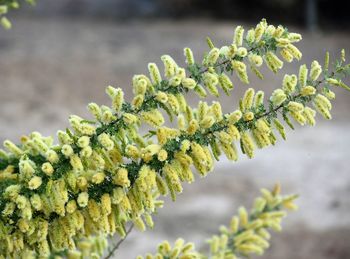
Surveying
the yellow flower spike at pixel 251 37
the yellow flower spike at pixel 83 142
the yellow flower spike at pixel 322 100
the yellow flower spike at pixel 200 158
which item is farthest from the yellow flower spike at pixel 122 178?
the yellow flower spike at pixel 322 100

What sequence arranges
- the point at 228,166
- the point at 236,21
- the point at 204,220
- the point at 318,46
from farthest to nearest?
the point at 236,21 < the point at 318,46 < the point at 228,166 < the point at 204,220

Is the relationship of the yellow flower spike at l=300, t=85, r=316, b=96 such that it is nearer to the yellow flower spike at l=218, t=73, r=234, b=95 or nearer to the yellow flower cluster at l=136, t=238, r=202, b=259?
the yellow flower spike at l=218, t=73, r=234, b=95

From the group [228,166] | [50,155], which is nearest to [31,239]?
[50,155]

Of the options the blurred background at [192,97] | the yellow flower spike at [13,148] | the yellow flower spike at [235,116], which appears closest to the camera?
the yellow flower spike at [235,116]

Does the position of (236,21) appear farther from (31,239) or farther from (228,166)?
(31,239)

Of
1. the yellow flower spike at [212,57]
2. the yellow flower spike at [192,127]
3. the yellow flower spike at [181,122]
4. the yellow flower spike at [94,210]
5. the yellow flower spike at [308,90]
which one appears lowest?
the yellow flower spike at [94,210]

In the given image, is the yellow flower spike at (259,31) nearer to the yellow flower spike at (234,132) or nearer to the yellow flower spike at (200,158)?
the yellow flower spike at (234,132)
